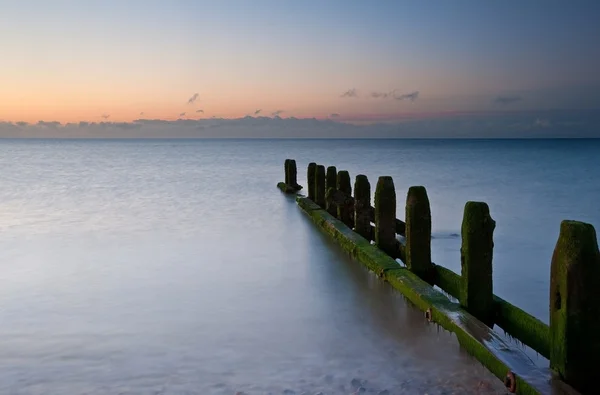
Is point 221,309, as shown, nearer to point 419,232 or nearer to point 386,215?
point 419,232

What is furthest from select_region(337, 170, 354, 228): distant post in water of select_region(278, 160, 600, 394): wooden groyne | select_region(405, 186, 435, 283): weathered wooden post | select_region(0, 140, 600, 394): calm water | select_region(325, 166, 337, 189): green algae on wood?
select_region(405, 186, 435, 283): weathered wooden post

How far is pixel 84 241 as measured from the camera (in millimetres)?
12477

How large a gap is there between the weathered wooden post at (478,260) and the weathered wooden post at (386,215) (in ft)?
9.86

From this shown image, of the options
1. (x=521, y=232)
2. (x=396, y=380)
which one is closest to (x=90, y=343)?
(x=396, y=380)

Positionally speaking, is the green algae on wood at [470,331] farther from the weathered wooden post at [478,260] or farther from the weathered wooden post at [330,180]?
the weathered wooden post at [330,180]

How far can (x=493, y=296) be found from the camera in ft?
17.5

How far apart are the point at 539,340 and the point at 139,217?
43.9ft

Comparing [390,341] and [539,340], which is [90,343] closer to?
[390,341]

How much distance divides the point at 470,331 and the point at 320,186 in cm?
954

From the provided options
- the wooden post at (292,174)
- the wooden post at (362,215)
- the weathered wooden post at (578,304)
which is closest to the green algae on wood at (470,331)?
the weathered wooden post at (578,304)

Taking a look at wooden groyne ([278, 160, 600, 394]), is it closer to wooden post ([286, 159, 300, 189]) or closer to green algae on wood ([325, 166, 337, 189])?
green algae on wood ([325, 166, 337, 189])

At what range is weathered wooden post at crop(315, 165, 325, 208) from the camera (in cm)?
1405

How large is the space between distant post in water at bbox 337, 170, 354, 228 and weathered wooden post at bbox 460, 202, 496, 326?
575 centimetres

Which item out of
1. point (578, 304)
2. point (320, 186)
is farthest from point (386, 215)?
point (320, 186)
